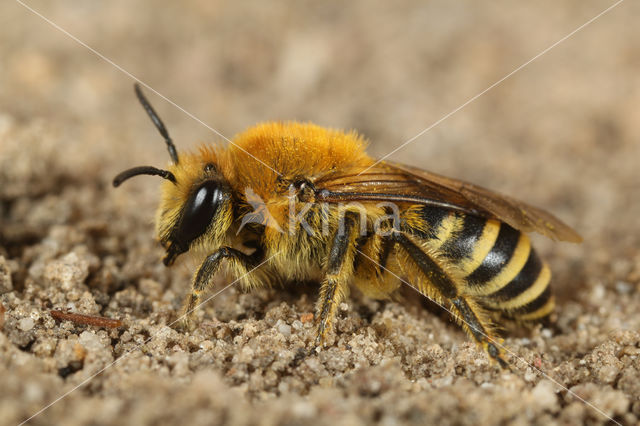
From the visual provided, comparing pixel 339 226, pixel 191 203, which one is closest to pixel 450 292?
pixel 339 226

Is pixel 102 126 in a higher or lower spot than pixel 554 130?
lower

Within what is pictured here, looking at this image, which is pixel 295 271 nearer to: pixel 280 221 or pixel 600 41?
pixel 280 221

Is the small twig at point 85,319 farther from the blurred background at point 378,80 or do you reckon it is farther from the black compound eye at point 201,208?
the blurred background at point 378,80

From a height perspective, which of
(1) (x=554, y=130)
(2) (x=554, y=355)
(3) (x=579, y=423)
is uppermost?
(1) (x=554, y=130)

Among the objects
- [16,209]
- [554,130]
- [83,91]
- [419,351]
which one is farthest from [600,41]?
[16,209]

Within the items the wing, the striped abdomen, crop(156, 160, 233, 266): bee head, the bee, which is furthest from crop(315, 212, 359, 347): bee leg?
crop(156, 160, 233, 266): bee head

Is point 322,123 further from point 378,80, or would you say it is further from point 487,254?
point 487,254
